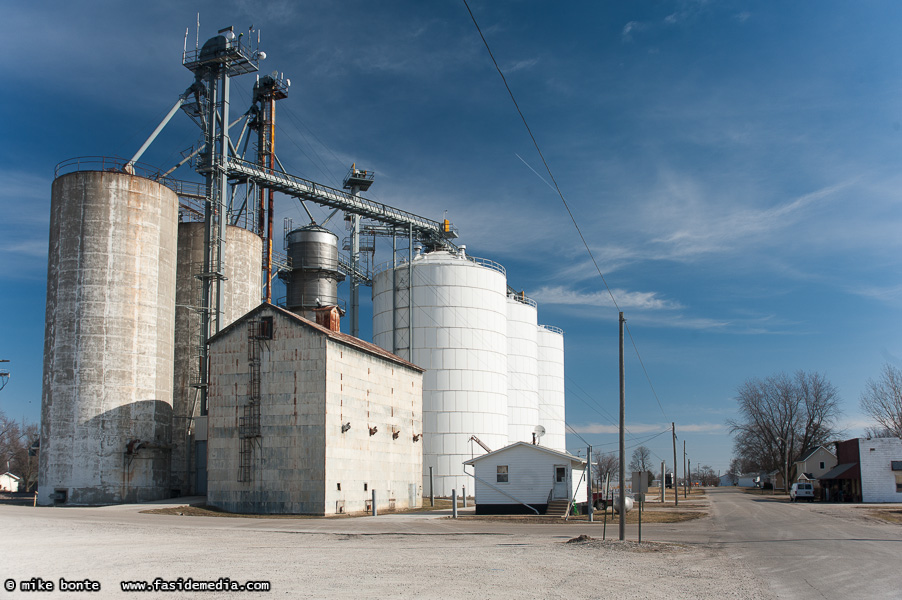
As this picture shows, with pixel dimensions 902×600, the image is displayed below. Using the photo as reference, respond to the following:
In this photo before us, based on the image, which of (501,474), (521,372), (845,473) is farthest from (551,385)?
(501,474)

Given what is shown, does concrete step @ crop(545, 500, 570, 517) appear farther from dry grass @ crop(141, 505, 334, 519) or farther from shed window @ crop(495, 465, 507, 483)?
dry grass @ crop(141, 505, 334, 519)

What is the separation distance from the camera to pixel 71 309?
42.5 metres

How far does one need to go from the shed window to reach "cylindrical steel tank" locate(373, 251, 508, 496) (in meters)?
13.8

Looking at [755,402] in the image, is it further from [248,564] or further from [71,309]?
[248,564]

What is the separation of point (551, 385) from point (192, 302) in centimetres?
3681

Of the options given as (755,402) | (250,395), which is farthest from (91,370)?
(755,402)

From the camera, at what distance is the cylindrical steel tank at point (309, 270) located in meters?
61.8

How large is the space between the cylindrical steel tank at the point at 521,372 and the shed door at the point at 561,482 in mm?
21990

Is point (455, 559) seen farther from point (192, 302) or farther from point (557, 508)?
point (192, 302)

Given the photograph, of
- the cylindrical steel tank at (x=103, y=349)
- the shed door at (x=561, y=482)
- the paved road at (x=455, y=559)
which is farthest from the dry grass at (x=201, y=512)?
the shed door at (x=561, y=482)

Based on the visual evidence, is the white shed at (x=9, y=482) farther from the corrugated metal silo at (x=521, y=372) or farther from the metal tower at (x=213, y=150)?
the corrugated metal silo at (x=521, y=372)

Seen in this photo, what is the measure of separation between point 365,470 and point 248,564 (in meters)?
23.7

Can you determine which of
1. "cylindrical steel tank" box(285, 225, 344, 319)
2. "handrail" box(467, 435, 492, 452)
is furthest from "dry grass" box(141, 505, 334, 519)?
"cylindrical steel tank" box(285, 225, 344, 319)

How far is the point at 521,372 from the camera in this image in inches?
2569
